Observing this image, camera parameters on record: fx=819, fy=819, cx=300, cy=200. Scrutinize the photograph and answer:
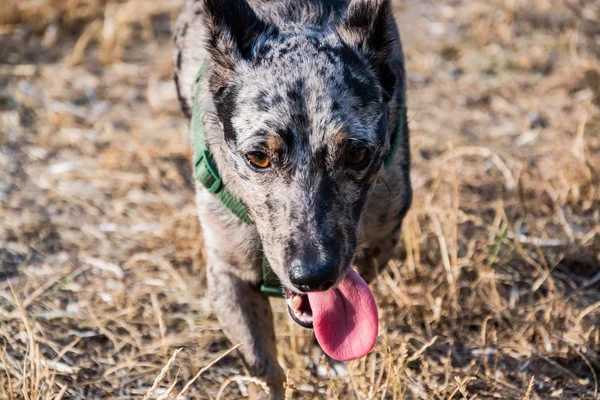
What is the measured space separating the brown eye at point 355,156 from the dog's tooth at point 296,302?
1.84ft

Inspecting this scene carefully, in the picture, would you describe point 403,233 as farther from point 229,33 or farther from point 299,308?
point 229,33

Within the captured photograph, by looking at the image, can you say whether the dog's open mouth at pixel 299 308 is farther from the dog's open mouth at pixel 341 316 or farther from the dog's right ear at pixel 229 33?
the dog's right ear at pixel 229 33

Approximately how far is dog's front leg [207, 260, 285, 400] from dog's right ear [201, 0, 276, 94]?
846mm

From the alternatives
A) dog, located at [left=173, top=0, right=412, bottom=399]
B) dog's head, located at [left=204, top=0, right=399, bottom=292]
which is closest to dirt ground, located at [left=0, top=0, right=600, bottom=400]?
dog, located at [left=173, top=0, right=412, bottom=399]

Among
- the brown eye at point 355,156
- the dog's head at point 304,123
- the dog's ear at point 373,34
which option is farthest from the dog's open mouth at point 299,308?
the dog's ear at point 373,34

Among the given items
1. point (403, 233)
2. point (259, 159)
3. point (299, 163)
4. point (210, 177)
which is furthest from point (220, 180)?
point (403, 233)

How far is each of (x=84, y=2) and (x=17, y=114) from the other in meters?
1.62

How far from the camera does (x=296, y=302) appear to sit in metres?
3.15

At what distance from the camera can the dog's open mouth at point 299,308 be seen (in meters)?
3.14

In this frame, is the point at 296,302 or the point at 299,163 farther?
the point at 296,302

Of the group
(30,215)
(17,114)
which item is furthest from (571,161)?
(17,114)

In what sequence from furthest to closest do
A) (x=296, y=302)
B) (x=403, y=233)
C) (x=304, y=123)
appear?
(x=403, y=233) → (x=296, y=302) → (x=304, y=123)

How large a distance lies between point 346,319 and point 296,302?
0.20 metres

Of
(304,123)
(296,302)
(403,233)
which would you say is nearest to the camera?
(304,123)
